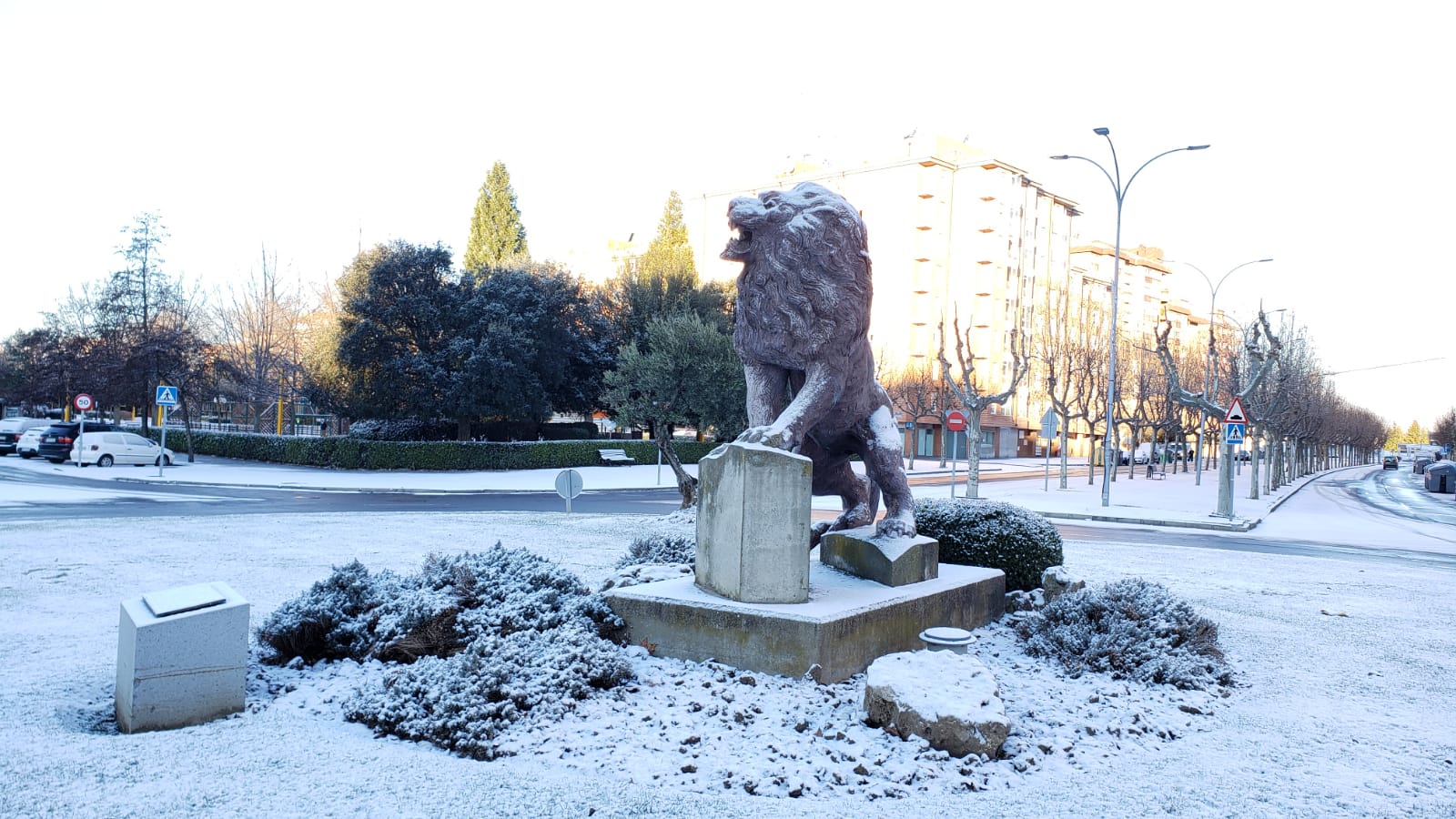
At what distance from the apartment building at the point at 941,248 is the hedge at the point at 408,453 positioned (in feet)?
87.6

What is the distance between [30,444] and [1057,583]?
123ft

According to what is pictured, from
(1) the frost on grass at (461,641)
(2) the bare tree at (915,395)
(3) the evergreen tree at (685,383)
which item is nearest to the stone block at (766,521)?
(1) the frost on grass at (461,641)

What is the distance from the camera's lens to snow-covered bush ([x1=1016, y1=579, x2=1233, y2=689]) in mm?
5816

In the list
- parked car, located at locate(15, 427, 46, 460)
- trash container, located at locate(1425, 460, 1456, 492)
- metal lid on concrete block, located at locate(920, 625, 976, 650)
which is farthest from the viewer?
trash container, located at locate(1425, 460, 1456, 492)

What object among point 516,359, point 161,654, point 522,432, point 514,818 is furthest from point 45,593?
point 522,432

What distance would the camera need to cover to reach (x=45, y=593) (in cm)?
754

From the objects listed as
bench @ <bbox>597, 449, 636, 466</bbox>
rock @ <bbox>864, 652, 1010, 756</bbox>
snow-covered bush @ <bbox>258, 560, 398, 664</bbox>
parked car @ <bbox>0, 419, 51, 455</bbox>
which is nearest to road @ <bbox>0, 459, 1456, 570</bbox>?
bench @ <bbox>597, 449, 636, 466</bbox>

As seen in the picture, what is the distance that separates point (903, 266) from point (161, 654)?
57080 millimetres

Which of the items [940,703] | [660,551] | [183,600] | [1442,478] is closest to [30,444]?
[660,551]

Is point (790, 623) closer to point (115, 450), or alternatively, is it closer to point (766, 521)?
point (766, 521)

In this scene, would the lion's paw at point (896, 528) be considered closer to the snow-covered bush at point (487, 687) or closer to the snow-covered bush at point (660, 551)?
the snow-covered bush at point (660, 551)

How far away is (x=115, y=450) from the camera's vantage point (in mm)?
29156

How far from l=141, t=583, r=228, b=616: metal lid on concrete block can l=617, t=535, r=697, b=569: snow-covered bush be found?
3.60 metres

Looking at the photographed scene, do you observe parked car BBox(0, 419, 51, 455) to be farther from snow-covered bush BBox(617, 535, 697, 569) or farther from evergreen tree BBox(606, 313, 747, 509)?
snow-covered bush BBox(617, 535, 697, 569)
